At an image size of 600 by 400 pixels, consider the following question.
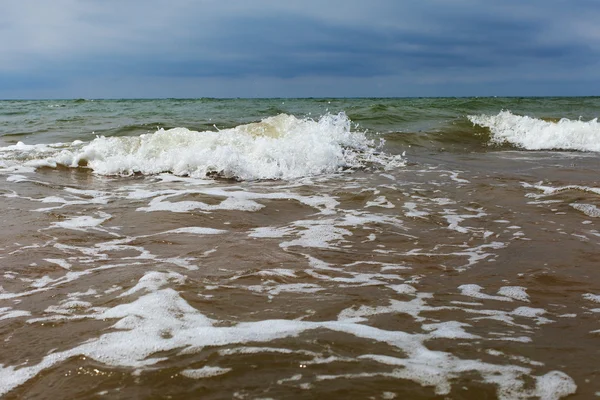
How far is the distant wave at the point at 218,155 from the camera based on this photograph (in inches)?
320

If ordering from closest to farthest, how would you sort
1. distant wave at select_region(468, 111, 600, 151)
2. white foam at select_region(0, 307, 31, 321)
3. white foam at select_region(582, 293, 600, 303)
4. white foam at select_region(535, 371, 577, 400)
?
white foam at select_region(535, 371, 577, 400)
white foam at select_region(0, 307, 31, 321)
white foam at select_region(582, 293, 600, 303)
distant wave at select_region(468, 111, 600, 151)

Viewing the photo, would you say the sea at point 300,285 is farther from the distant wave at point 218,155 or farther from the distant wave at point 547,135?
the distant wave at point 547,135

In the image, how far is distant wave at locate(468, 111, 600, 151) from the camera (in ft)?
39.5

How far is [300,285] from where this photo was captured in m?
3.32

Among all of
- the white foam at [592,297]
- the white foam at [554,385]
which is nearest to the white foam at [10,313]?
A: the white foam at [554,385]

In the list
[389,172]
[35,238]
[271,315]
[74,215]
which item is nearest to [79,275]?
[35,238]

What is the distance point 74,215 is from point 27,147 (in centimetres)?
614

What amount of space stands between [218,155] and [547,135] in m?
7.99

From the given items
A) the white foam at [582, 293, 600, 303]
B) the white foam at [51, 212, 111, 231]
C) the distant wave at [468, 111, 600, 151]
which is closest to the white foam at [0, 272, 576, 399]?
the white foam at [582, 293, 600, 303]

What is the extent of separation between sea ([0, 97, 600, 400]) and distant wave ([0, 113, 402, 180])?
264 millimetres

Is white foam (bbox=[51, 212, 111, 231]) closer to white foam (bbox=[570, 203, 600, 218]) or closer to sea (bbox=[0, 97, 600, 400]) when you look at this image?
sea (bbox=[0, 97, 600, 400])

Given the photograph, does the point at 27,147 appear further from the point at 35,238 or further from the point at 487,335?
the point at 487,335

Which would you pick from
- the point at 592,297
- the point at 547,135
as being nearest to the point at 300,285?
the point at 592,297

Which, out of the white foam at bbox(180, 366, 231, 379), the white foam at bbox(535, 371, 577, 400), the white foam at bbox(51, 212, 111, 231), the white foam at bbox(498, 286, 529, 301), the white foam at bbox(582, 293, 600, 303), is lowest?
the white foam at bbox(180, 366, 231, 379)
